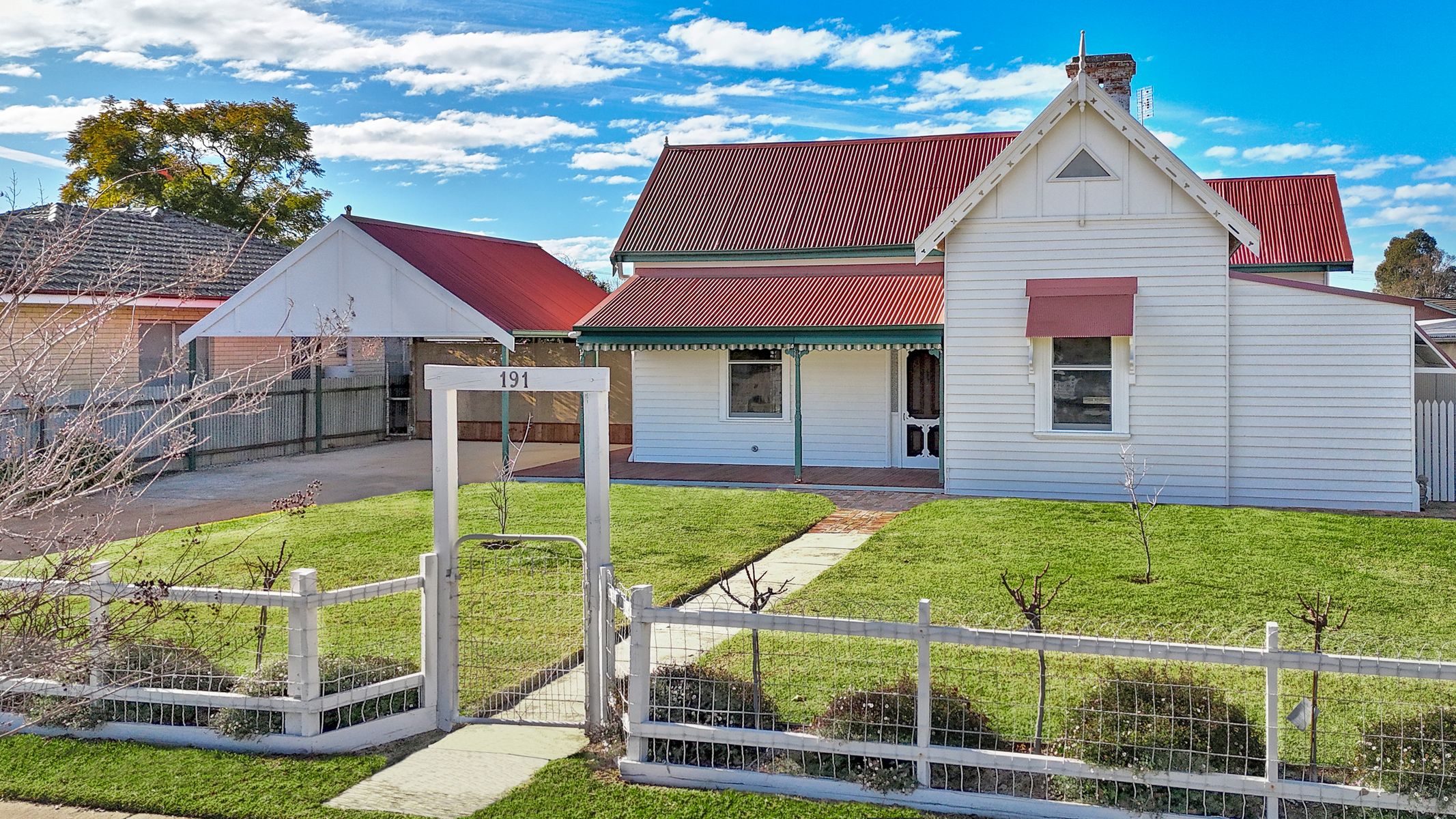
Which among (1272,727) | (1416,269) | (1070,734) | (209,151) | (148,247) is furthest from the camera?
(1416,269)

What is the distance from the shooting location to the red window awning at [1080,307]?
1675cm

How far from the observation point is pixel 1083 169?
1717 centimetres

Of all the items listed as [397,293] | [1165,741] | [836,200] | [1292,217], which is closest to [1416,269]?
[1292,217]

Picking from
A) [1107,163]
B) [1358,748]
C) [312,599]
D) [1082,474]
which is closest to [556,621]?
[312,599]

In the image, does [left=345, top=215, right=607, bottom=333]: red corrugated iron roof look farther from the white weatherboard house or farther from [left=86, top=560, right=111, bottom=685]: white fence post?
[left=86, top=560, right=111, bottom=685]: white fence post

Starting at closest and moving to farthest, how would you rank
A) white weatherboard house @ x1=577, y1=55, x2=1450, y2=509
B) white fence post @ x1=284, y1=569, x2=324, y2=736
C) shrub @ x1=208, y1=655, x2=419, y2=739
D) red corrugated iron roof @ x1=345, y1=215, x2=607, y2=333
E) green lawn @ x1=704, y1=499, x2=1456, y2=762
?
white fence post @ x1=284, y1=569, x2=324, y2=736 < shrub @ x1=208, y1=655, x2=419, y2=739 < green lawn @ x1=704, y1=499, x2=1456, y2=762 < white weatherboard house @ x1=577, y1=55, x2=1450, y2=509 < red corrugated iron roof @ x1=345, y1=215, x2=607, y2=333

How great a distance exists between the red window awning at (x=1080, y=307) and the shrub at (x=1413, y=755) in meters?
10.7

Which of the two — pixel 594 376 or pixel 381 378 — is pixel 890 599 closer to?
pixel 594 376

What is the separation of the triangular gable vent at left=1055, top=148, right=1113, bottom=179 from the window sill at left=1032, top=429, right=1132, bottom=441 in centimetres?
365

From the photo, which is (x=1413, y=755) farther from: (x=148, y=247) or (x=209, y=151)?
(x=209, y=151)

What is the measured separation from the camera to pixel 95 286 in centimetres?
568

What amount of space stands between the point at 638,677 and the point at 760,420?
14770 mm

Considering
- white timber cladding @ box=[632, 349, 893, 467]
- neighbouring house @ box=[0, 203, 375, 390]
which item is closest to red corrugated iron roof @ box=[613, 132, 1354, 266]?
white timber cladding @ box=[632, 349, 893, 467]

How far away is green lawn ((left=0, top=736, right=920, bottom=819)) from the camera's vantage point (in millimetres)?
6387
